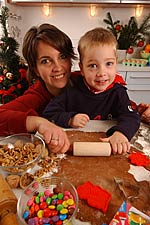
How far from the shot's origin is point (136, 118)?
0.93 metres

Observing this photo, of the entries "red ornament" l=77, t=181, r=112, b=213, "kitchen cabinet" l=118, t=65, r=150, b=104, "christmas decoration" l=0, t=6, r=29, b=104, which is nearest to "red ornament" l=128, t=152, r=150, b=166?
"red ornament" l=77, t=181, r=112, b=213

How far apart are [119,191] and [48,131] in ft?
1.04

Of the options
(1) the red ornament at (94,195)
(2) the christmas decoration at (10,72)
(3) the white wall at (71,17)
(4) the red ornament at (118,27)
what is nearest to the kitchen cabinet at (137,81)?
(4) the red ornament at (118,27)

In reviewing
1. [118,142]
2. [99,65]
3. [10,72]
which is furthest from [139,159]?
[10,72]

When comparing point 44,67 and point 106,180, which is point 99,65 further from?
point 106,180

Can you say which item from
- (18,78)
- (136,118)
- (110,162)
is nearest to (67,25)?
(18,78)

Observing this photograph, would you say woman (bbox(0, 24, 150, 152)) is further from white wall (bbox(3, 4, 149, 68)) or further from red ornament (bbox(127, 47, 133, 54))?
white wall (bbox(3, 4, 149, 68))

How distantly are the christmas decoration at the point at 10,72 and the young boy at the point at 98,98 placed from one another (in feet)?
2.21

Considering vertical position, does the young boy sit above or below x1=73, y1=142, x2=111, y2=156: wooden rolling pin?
above

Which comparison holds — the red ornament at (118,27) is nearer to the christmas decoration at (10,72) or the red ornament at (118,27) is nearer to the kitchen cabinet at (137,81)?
the kitchen cabinet at (137,81)

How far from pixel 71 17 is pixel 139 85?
1.22 meters

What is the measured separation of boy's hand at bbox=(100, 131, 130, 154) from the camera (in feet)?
2.42

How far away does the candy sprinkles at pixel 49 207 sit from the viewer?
19.1 inches

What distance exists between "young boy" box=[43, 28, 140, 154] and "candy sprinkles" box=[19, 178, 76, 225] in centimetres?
26
